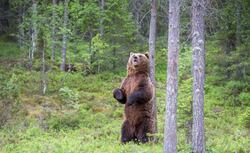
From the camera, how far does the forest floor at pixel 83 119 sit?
1441cm

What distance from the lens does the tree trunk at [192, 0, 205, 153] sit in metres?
11.9

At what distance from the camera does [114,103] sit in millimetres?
24969

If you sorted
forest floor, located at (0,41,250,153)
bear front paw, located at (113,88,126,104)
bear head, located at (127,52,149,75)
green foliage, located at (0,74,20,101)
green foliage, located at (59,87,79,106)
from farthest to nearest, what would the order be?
green foliage, located at (59,87,79,106) → green foliage, located at (0,74,20,101) → bear front paw, located at (113,88,126,104) → bear head, located at (127,52,149,75) → forest floor, located at (0,41,250,153)

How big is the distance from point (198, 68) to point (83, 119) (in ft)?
29.6

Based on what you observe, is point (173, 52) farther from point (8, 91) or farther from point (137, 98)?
point (8, 91)

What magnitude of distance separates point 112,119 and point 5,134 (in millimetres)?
5854

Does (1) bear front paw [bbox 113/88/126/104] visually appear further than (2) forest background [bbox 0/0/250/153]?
Yes

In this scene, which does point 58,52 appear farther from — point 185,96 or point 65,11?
point 185,96

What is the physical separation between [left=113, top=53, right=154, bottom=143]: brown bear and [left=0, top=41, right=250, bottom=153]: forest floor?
51cm

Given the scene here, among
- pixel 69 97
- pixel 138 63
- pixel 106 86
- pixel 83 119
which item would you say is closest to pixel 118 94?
pixel 138 63

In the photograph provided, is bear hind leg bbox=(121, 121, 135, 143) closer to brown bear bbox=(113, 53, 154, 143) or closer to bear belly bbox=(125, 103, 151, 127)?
brown bear bbox=(113, 53, 154, 143)

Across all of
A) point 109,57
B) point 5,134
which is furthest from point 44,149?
point 109,57

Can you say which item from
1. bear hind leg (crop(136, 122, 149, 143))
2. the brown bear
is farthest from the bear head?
bear hind leg (crop(136, 122, 149, 143))

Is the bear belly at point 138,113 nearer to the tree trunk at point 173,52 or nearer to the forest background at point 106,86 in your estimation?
the forest background at point 106,86
